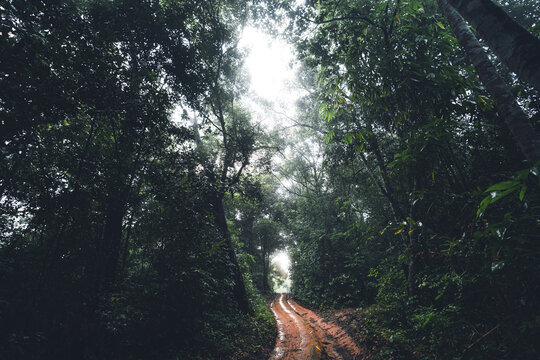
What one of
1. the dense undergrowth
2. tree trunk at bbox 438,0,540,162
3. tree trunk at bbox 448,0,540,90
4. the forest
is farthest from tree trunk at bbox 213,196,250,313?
tree trunk at bbox 448,0,540,90

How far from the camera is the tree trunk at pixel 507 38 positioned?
1696 millimetres

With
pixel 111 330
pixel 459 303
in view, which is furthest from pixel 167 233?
pixel 459 303

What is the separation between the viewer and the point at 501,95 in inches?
94.0

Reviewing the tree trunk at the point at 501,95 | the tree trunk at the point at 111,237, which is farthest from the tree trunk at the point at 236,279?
the tree trunk at the point at 501,95

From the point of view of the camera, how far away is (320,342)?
7.45 m

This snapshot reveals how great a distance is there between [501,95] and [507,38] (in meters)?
0.83

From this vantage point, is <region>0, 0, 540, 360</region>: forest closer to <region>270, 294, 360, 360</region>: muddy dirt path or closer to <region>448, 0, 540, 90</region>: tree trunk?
<region>448, 0, 540, 90</region>: tree trunk

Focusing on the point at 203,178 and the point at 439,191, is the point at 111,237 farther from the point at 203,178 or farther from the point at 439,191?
the point at 439,191

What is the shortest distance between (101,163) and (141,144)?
1.15 m

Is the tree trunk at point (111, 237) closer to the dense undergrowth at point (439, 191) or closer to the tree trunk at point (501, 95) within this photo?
the dense undergrowth at point (439, 191)

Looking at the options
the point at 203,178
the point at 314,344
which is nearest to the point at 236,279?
the point at 314,344

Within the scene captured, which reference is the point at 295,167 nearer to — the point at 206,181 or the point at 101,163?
the point at 206,181

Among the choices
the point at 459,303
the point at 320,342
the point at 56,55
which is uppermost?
the point at 56,55

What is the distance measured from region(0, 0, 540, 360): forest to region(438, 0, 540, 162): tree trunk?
0.7 inches
